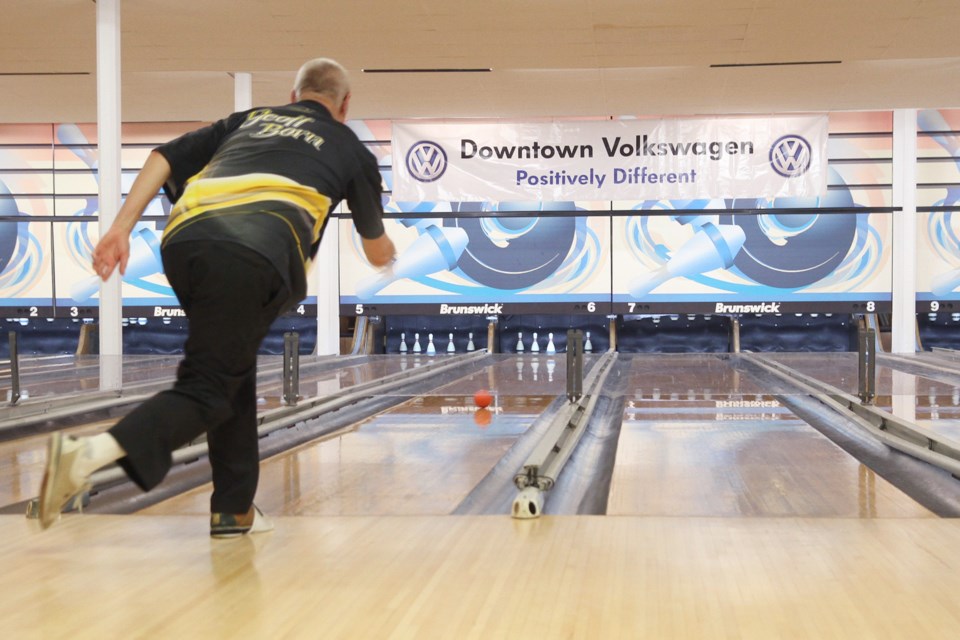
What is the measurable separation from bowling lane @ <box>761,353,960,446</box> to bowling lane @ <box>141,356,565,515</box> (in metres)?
2.04

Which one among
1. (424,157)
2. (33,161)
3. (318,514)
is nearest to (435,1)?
(424,157)

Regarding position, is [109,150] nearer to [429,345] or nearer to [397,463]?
[397,463]

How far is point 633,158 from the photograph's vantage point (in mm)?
11000

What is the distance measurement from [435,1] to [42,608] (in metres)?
6.27

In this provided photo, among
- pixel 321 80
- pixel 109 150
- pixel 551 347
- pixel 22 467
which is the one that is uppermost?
pixel 109 150

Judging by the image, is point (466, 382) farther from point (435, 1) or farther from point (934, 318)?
point (934, 318)

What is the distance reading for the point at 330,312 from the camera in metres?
13.7

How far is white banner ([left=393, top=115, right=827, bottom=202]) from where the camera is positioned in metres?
11.0

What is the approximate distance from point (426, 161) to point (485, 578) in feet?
31.4

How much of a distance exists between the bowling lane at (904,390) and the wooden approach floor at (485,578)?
6.73 feet

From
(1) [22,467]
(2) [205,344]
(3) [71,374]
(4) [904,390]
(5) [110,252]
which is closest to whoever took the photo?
(2) [205,344]

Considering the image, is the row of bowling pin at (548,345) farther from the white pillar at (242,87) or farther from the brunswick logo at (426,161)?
the white pillar at (242,87)

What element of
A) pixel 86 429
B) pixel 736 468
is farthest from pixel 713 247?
pixel 736 468

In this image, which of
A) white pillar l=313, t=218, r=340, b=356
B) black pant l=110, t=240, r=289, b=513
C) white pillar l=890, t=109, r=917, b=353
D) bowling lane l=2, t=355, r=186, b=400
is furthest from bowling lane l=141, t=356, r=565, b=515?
white pillar l=890, t=109, r=917, b=353
